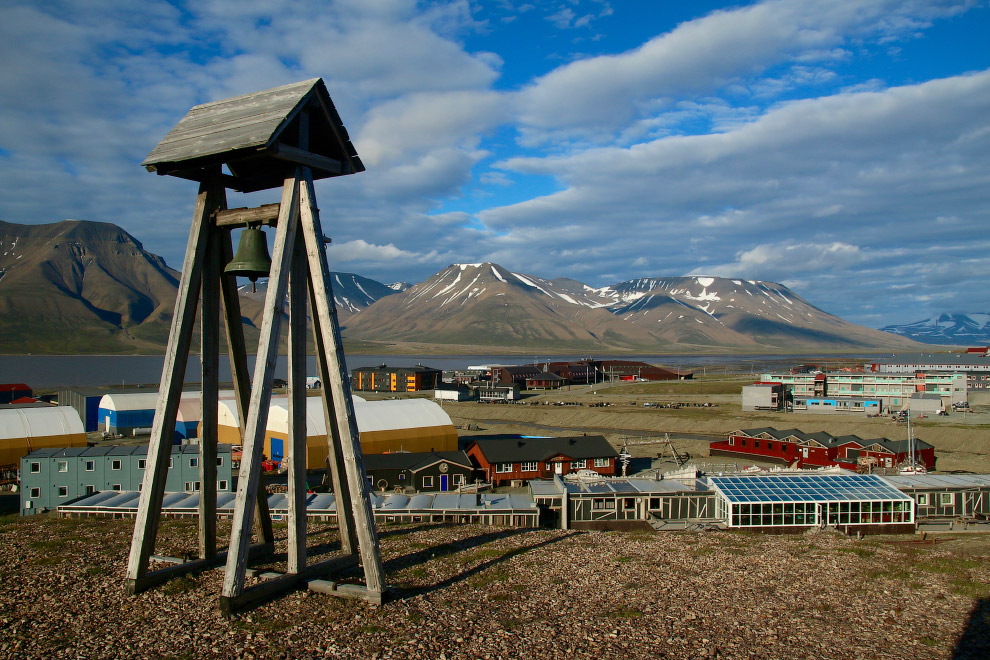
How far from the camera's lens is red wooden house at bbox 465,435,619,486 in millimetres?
46875

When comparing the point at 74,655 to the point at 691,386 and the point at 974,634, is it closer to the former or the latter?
the point at 974,634

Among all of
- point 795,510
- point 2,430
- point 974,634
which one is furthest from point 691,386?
point 974,634

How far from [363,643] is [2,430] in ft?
160

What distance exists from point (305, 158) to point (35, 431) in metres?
47.2

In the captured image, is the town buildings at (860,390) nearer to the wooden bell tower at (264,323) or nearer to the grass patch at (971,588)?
the grass patch at (971,588)

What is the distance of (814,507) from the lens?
3081 cm

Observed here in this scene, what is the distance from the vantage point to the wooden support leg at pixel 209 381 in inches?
537

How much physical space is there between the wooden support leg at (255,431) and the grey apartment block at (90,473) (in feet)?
90.6

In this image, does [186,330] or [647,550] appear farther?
[647,550]

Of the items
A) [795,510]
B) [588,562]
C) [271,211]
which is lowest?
[795,510]

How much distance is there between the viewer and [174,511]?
82.1 feet

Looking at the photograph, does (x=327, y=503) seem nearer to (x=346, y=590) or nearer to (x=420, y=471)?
(x=420, y=471)

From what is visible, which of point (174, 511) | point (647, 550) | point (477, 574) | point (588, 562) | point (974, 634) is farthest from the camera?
point (174, 511)

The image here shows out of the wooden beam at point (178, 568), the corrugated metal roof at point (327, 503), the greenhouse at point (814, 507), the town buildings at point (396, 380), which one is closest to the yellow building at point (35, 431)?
the corrugated metal roof at point (327, 503)
